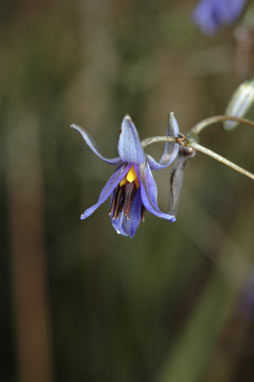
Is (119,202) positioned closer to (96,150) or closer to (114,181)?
(114,181)

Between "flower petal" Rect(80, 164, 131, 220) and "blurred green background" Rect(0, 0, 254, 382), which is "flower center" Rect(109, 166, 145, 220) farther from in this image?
"blurred green background" Rect(0, 0, 254, 382)

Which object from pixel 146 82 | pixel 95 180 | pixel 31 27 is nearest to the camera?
pixel 146 82

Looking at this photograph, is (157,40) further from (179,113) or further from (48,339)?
(48,339)

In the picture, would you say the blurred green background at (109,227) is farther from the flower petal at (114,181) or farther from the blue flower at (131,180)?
the flower petal at (114,181)

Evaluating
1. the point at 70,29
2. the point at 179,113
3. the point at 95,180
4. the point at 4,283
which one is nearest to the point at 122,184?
the point at 95,180

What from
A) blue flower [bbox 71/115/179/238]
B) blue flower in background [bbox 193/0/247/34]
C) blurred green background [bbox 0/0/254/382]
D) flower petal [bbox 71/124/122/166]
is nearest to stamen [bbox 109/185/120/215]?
blue flower [bbox 71/115/179/238]

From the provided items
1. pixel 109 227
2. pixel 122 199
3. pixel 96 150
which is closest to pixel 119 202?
pixel 122 199

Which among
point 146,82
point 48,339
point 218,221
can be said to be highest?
point 146,82
